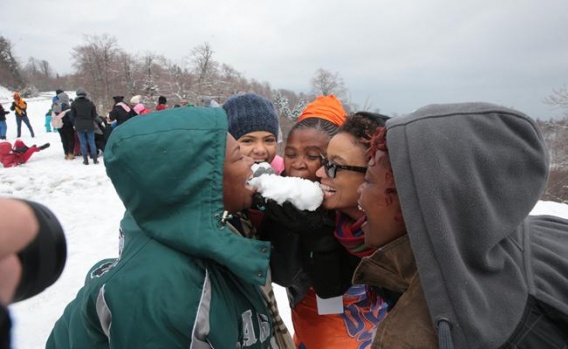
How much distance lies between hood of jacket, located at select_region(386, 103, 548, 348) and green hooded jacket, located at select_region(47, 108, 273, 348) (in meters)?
0.68

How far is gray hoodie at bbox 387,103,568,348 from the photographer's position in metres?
0.95

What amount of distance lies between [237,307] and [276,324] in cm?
43

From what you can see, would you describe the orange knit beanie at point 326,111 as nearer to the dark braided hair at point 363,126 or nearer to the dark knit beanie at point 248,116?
the dark knit beanie at point 248,116

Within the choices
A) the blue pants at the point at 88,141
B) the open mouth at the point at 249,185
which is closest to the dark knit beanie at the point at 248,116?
the open mouth at the point at 249,185

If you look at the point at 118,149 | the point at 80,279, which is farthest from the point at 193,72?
the point at 118,149

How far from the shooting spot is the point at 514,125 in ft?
3.47

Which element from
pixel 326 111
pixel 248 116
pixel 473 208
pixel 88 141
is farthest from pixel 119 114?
pixel 473 208

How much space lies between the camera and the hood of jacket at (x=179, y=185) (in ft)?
4.19

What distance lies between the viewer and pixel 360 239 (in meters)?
1.74

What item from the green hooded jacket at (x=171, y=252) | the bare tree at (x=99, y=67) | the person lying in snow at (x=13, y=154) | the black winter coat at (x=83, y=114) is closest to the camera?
the green hooded jacket at (x=171, y=252)

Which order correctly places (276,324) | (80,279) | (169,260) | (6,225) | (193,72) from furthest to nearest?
(193,72), (80,279), (276,324), (169,260), (6,225)

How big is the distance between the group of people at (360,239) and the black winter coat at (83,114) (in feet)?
34.2

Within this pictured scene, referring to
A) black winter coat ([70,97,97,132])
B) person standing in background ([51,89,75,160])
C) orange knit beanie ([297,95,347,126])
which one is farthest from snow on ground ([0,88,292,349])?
orange knit beanie ([297,95,347,126])

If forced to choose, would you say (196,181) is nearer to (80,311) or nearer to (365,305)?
(80,311)
